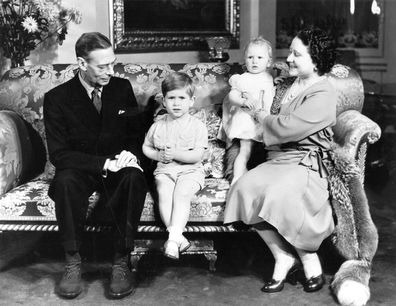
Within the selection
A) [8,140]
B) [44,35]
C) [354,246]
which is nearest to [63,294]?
[8,140]

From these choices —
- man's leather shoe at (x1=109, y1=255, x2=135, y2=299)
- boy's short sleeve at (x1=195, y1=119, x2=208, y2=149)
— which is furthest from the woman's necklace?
man's leather shoe at (x1=109, y1=255, x2=135, y2=299)

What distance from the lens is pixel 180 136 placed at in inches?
131

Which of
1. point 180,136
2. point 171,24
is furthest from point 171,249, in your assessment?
point 171,24

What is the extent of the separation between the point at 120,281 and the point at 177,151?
76 cm

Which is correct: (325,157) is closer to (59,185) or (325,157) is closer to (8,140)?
(59,185)

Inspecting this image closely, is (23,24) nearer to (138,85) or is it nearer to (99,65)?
(138,85)

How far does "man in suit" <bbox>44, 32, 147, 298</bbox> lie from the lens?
Answer: 2977 millimetres

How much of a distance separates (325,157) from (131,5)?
3.01 metres

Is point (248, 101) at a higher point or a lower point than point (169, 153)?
higher

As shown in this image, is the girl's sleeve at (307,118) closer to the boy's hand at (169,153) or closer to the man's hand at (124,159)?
the boy's hand at (169,153)

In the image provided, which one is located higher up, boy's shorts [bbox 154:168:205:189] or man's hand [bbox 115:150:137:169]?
man's hand [bbox 115:150:137:169]

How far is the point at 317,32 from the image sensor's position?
3.12m

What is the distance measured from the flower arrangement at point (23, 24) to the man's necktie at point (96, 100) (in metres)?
1.23

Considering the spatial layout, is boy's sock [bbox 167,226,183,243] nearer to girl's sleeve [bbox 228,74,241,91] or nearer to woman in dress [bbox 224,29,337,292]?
woman in dress [bbox 224,29,337,292]
